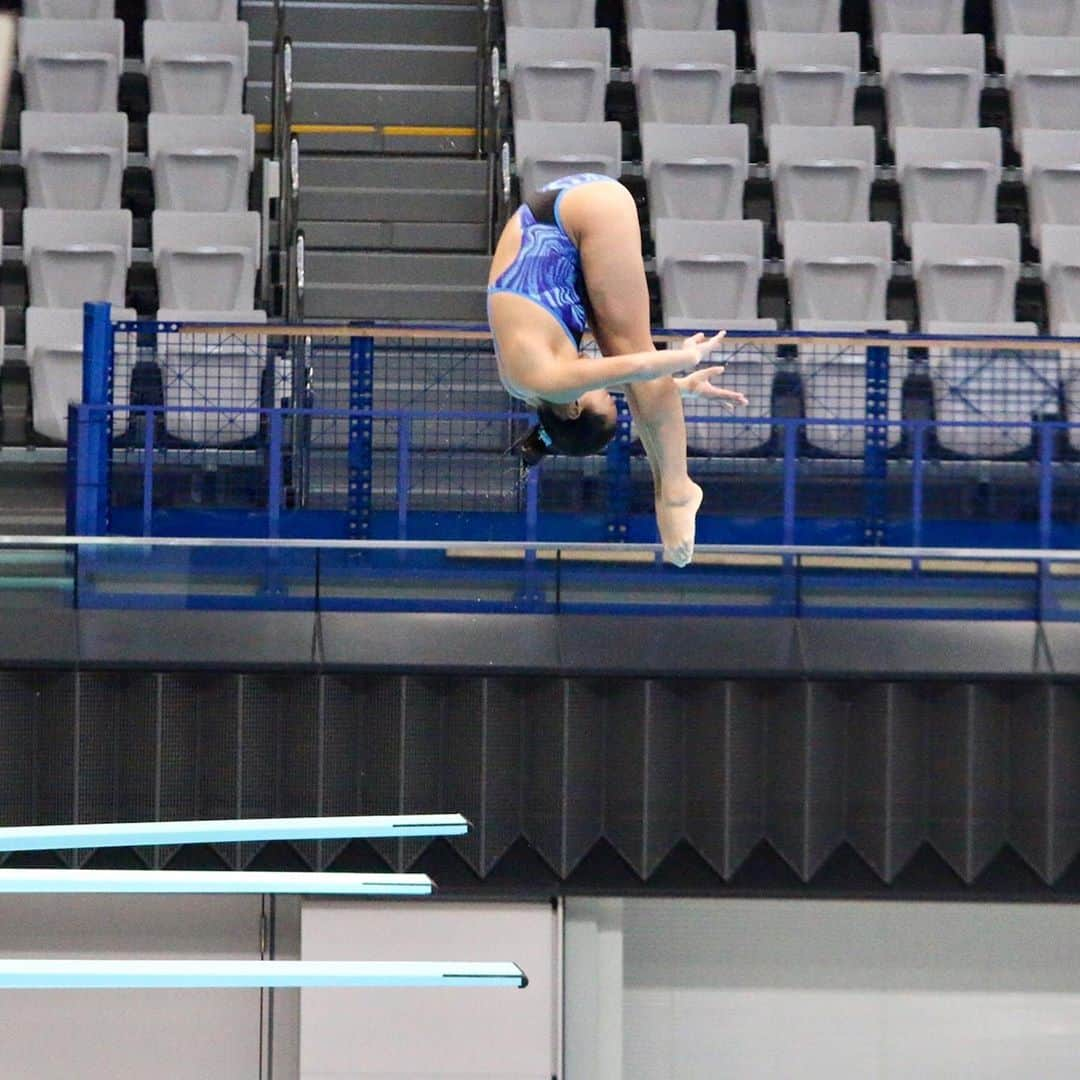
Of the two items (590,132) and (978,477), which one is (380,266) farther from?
(978,477)

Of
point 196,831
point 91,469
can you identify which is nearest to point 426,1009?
point 91,469

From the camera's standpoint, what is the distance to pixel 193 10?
444 inches

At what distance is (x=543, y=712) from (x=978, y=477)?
1.90 meters

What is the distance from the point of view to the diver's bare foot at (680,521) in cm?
466

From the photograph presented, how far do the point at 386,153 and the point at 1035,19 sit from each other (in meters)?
3.67

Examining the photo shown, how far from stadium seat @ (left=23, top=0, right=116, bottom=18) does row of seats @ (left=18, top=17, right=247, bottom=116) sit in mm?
280

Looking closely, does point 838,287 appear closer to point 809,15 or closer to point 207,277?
point 809,15

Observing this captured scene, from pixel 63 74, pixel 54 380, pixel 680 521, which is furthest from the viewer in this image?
pixel 63 74

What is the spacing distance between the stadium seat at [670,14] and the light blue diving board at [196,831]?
7258mm

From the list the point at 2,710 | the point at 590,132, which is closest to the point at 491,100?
the point at 590,132

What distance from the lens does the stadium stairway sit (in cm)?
1070

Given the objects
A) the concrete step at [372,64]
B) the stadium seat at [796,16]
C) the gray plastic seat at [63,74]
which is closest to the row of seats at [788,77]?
the stadium seat at [796,16]

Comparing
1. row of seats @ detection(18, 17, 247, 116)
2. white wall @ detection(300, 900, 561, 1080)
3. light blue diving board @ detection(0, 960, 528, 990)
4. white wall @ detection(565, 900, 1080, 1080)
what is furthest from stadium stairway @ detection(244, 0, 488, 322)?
light blue diving board @ detection(0, 960, 528, 990)

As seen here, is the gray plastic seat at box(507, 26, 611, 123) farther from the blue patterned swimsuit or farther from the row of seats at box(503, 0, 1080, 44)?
the blue patterned swimsuit
